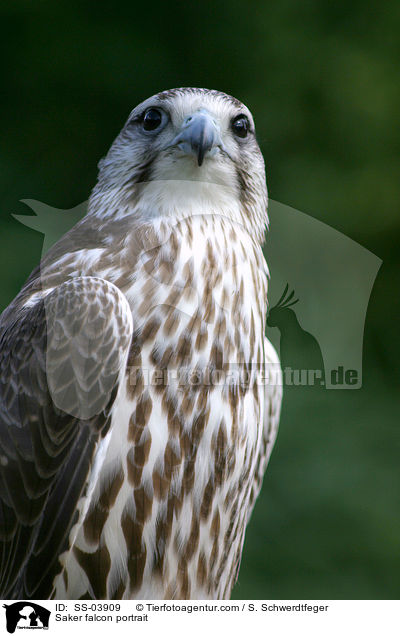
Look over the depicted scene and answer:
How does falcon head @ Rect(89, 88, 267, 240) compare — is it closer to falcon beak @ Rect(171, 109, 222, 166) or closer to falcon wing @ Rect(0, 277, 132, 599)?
falcon beak @ Rect(171, 109, 222, 166)

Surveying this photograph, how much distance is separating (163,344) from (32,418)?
258 millimetres

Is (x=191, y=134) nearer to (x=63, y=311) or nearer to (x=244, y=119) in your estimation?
(x=244, y=119)

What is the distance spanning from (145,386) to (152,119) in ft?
1.85

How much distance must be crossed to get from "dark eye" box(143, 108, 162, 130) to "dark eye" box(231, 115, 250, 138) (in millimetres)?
150

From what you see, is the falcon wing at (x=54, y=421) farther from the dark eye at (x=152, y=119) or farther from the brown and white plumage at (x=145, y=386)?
the dark eye at (x=152, y=119)

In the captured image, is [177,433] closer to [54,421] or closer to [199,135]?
[54,421]
